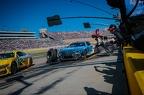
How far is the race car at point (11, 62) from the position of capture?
8.82 metres

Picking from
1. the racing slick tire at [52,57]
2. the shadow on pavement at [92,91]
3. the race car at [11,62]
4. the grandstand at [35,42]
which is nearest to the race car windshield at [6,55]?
the race car at [11,62]

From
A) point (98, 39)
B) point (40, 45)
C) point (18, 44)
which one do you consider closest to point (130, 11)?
point (98, 39)

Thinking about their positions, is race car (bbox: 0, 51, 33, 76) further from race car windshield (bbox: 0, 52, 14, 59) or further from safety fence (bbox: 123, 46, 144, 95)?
safety fence (bbox: 123, 46, 144, 95)

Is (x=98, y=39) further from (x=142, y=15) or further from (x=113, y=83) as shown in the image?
(x=142, y=15)

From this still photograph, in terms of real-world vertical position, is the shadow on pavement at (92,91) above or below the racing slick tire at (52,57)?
below

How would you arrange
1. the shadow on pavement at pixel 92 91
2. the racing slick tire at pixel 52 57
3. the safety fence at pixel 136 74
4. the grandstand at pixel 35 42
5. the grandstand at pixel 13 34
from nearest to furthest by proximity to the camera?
1. the safety fence at pixel 136 74
2. the shadow on pavement at pixel 92 91
3. the racing slick tire at pixel 52 57
4. the grandstand at pixel 35 42
5. the grandstand at pixel 13 34

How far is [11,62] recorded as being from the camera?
368 inches

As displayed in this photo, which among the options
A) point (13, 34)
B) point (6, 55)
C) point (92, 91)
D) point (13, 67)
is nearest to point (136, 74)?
point (92, 91)

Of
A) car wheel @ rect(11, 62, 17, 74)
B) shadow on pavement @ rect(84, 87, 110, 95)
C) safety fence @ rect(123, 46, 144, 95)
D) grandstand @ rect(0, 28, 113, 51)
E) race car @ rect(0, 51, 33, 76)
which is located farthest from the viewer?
grandstand @ rect(0, 28, 113, 51)

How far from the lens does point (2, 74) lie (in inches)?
343

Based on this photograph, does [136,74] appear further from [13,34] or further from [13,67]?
[13,34]

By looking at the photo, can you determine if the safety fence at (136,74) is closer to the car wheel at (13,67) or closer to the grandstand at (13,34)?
the car wheel at (13,67)

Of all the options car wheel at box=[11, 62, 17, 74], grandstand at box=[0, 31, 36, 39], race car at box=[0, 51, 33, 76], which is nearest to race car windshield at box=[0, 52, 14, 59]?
race car at box=[0, 51, 33, 76]

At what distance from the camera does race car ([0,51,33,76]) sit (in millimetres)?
8820
